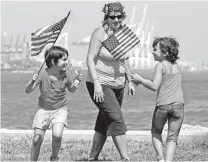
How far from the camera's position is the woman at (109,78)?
637cm

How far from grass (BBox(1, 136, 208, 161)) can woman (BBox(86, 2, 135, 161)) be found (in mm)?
712

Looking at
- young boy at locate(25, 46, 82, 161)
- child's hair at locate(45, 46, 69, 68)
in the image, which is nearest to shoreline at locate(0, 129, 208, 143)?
young boy at locate(25, 46, 82, 161)

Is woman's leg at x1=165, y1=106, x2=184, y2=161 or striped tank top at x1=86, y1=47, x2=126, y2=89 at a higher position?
striped tank top at x1=86, y1=47, x2=126, y2=89

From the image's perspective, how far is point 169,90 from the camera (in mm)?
6297

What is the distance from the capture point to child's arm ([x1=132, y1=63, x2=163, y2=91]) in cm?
611

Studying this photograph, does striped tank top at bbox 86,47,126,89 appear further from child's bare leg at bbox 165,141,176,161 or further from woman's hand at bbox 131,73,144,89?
child's bare leg at bbox 165,141,176,161

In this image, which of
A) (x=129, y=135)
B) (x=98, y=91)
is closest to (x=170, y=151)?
(x=98, y=91)

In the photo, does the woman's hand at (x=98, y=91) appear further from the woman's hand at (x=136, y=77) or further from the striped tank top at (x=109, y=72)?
the woman's hand at (x=136, y=77)

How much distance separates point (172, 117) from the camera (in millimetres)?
6297

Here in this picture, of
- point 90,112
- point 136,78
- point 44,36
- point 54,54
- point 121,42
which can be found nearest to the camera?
point 136,78

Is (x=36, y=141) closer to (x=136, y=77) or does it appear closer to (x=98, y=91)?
(x=98, y=91)

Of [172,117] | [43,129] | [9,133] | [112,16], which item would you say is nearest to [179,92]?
[172,117]

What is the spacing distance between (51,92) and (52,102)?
107mm

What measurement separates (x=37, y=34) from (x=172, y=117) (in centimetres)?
199
